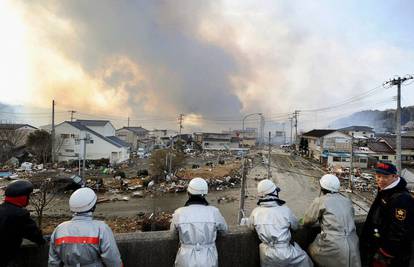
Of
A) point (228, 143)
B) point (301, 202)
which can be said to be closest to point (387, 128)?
point (228, 143)

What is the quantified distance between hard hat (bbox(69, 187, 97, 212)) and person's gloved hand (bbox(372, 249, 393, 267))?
7.44 feet

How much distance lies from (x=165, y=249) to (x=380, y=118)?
10579cm

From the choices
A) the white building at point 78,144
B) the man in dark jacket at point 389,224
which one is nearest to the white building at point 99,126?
the white building at point 78,144

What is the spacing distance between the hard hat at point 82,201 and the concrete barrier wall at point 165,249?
2.44 feet

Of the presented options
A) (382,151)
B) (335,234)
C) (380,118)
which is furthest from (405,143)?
(380,118)

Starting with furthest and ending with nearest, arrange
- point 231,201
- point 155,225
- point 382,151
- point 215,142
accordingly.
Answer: point 215,142, point 382,151, point 231,201, point 155,225

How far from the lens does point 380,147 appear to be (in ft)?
108

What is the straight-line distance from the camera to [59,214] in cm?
1548

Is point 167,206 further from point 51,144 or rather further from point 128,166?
point 51,144

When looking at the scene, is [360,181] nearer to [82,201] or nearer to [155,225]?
[155,225]

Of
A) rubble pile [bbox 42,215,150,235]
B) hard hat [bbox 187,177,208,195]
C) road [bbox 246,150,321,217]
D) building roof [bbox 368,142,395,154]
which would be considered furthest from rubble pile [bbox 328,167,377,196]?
hard hat [bbox 187,177,208,195]

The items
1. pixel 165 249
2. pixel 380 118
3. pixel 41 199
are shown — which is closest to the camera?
pixel 165 249

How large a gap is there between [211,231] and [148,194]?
19.7 meters

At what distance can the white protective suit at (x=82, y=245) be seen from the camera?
1.80m
